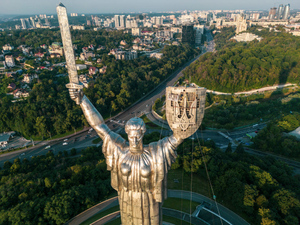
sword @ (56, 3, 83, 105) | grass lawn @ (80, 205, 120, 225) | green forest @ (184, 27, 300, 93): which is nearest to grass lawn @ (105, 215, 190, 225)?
grass lawn @ (80, 205, 120, 225)

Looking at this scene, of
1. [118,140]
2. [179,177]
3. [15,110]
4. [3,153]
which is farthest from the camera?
[15,110]

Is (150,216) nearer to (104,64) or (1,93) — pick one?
(1,93)

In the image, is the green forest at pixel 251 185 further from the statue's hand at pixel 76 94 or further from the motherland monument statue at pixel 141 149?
the statue's hand at pixel 76 94

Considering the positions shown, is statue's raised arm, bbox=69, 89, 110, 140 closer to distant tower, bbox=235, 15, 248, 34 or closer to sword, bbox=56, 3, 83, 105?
sword, bbox=56, 3, 83, 105

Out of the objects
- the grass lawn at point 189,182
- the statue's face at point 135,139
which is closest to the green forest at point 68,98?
the grass lawn at point 189,182

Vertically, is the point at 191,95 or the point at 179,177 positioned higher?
the point at 191,95

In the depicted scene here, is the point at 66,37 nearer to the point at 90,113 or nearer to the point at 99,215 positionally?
the point at 90,113

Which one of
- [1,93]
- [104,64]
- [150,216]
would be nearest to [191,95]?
[150,216]
